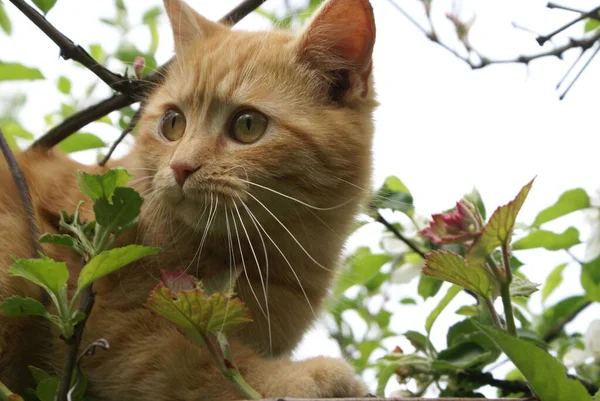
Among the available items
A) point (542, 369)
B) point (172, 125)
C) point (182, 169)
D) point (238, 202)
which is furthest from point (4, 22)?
point (542, 369)

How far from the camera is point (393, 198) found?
4.85 feet

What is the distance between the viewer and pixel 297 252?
1396 millimetres

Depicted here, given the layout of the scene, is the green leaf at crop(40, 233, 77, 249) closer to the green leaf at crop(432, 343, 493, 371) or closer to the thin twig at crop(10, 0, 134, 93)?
the thin twig at crop(10, 0, 134, 93)

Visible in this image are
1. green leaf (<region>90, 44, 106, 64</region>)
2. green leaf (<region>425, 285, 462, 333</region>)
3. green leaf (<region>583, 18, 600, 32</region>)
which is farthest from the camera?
green leaf (<region>90, 44, 106, 64</region>)

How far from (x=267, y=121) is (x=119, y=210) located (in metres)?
0.48

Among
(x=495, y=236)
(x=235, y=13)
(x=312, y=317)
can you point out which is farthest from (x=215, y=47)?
(x=495, y=236)

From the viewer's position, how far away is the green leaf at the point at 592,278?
132cm

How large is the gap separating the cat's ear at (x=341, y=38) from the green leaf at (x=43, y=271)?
76 cm

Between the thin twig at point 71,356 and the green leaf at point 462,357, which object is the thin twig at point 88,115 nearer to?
the thin twig at point 71,356

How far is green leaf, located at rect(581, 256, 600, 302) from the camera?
4.34ft

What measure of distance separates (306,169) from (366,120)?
0.26 meters

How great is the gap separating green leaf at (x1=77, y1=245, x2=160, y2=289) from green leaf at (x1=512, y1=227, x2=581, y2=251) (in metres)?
0.84

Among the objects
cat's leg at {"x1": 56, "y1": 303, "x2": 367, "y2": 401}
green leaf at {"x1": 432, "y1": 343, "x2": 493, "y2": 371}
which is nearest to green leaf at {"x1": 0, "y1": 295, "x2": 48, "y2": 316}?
cat's leg at {"x1": 56, "y1": 303, "x2": 367, "y2": 401}

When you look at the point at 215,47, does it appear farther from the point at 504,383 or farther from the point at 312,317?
the point at 504,383
